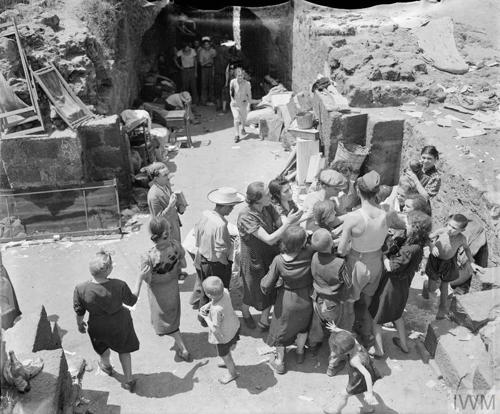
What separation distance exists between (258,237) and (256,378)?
1.39m

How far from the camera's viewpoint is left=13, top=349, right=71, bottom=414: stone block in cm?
407

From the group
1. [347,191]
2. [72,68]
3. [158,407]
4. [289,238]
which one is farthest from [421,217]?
[72,68]

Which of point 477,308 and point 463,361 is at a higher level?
point 477,308

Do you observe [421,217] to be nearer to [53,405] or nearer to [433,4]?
[53,405]

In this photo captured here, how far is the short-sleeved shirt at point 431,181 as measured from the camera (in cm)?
682

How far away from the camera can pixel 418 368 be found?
5.43 metres

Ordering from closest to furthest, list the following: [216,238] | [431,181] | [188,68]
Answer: [216,238]
[431,181]
[188,68]

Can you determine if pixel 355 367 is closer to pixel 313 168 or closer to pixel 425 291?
pixel 425 291

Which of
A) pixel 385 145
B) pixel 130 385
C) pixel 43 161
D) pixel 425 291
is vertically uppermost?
pixel 385 145

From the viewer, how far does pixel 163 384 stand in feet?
17.6

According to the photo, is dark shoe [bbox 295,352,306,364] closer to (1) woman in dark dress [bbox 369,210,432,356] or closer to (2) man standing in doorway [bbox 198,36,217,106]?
(1) woman in dark dress [bbox 369,210,432,356]

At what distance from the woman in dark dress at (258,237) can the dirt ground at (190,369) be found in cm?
58

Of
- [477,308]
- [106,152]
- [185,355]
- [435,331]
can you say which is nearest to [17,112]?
[106,152]

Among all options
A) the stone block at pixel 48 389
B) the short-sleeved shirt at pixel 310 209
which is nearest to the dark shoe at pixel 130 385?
the stone block at pixel 48 389
